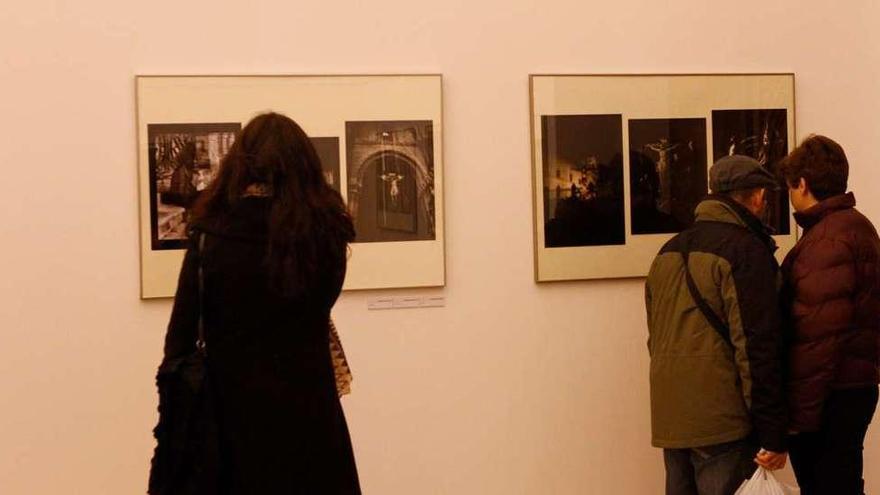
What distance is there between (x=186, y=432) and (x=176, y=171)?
1.92 metres

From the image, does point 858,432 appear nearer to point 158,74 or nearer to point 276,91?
point 276,91

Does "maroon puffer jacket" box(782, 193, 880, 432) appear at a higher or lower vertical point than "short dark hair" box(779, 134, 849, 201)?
lower

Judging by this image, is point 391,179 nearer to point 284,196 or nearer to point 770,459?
point 284,196

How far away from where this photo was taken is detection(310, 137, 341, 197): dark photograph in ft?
16.6

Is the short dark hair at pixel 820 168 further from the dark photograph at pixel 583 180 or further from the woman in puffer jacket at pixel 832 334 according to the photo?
the dark photograph at pixel 583 180

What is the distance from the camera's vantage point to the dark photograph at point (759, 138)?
5.48m

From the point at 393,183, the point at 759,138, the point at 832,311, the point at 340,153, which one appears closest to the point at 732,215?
the point at 832,311

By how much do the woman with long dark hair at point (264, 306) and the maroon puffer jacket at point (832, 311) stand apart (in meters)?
1.95

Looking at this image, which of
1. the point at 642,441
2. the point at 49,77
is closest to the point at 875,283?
the point at 642,441

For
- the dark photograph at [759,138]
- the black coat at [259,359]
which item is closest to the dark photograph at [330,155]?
the black coat at [259,359]

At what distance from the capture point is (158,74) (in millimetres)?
4949

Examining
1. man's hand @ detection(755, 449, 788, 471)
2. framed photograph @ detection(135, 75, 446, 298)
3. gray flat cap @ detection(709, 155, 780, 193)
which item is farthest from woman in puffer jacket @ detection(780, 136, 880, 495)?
framed photograph @ detection(135, 75, 446, 298)

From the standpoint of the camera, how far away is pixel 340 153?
5094 mm

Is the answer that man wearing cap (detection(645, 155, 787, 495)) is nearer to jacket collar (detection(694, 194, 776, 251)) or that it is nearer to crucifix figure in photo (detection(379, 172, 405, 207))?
jacket collar (detection(694, 194, 776, 251))
